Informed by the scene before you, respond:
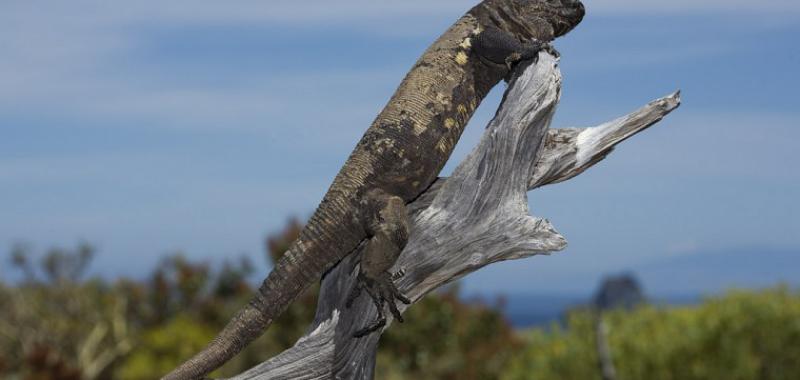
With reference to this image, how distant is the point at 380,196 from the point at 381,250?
409mm

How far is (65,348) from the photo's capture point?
19859mm

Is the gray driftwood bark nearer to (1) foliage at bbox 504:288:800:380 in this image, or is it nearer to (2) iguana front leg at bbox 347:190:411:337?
(2) iguana front leg at bbox 347:190:411:337

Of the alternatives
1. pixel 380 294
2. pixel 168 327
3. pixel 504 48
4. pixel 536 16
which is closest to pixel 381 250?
pixel 380 294

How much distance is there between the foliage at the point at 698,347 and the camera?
1295cm

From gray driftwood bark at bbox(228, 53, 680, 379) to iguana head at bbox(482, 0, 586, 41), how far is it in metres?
0.79

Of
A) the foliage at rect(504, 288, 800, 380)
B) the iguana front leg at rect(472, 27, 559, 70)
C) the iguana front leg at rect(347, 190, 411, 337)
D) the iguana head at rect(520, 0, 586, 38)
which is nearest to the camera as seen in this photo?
the iguana front leg at rect(347, 190, 411, 337)

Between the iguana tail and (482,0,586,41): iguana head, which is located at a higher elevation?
(482,0,586,41): iguana head

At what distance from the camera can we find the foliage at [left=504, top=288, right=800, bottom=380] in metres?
12.9

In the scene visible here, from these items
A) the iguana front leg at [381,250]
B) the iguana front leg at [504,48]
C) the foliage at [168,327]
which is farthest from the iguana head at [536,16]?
the foliage at [168,327]

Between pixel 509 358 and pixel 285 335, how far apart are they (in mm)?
4127

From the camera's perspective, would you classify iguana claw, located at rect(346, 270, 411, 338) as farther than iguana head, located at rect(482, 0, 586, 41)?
No

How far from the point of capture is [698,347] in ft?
42.6

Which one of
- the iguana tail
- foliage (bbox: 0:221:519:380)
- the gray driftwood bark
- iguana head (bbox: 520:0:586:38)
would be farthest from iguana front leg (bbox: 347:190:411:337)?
foliage (bbox: 0:221:519:380)

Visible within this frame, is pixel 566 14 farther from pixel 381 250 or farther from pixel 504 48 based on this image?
pixel 381 250
